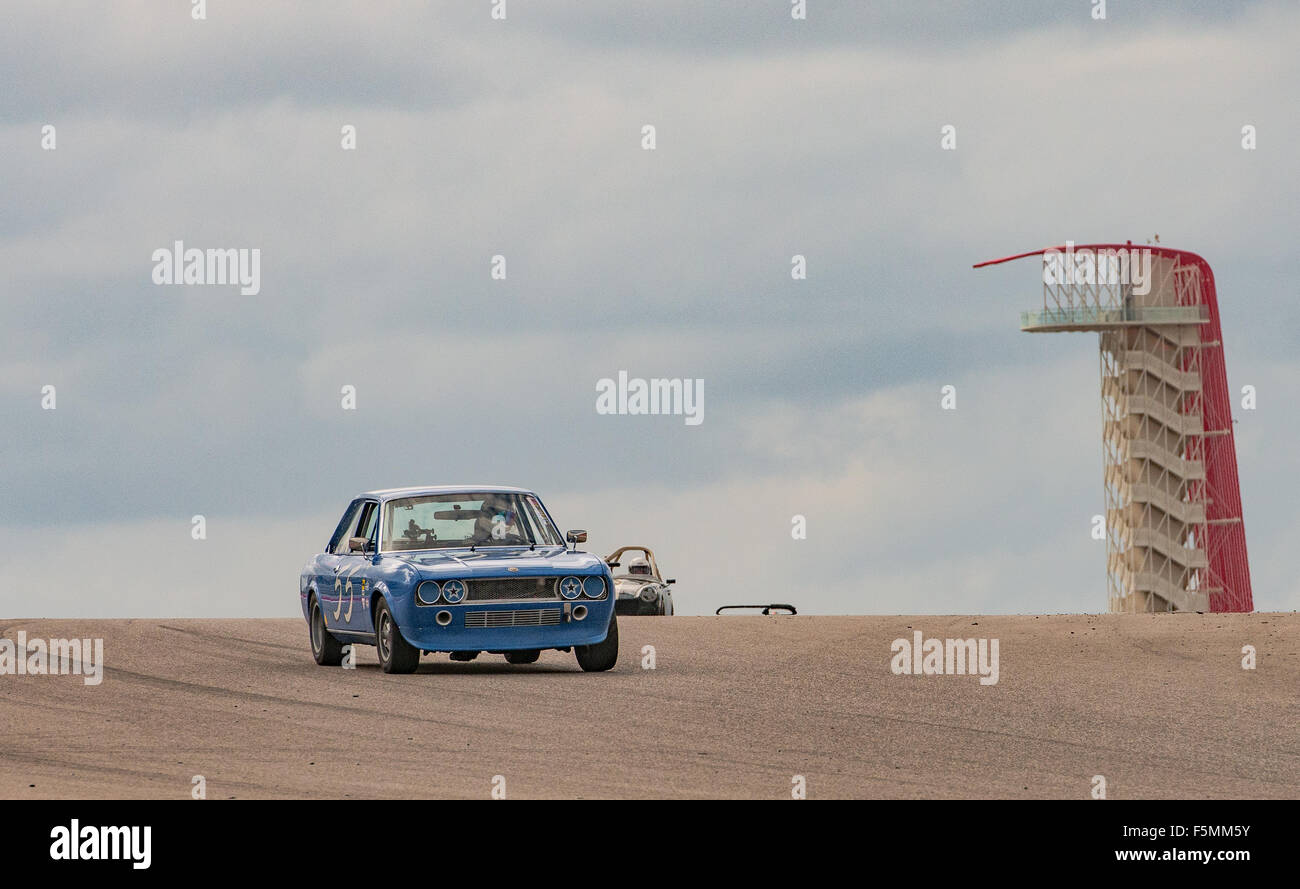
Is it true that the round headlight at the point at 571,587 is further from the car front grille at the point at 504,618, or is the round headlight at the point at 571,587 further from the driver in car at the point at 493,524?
the driver in car at the point at 493,524

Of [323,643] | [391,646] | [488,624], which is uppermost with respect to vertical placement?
[323,643]

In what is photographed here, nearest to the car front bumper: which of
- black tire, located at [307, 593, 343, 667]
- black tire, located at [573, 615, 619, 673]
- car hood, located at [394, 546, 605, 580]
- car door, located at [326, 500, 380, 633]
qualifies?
car hood, located at [394, 546, 605, 580]

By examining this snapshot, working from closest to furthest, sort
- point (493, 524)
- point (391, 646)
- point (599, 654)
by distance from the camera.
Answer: point (391, 646) → point (599, 654) → point (493, 524)

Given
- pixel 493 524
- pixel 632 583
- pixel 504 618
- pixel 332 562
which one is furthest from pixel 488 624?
pixel 632 583

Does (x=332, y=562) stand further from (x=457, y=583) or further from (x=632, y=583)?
(x=632, y=583)

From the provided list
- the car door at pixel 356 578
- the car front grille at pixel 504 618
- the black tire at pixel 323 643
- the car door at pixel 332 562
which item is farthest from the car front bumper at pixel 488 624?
the black tire at pixel 323 643
